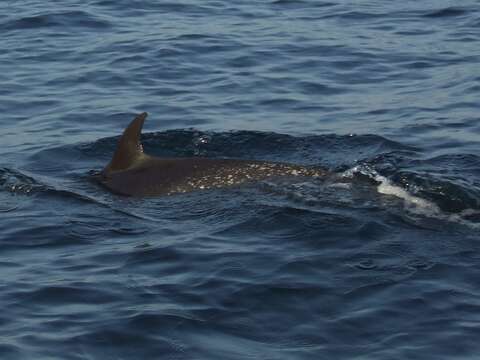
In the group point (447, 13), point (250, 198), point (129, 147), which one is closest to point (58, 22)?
point (447, 13)

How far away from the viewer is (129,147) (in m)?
10.8

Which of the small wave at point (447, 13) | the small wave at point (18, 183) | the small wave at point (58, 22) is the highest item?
the small wave at point (447, 13)

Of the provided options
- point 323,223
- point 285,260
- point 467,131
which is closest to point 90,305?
point 285,260

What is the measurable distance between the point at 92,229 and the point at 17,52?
321 inches

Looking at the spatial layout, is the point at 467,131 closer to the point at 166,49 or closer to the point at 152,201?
the point at 152,201

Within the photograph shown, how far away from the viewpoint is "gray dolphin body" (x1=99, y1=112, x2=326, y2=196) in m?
10.5

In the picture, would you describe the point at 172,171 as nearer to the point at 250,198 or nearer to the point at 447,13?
the point at 250,198

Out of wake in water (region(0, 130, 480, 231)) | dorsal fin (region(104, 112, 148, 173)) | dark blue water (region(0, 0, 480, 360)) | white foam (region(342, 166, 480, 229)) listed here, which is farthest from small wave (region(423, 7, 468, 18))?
dorsal fin (region(104, 112, 148, 173))

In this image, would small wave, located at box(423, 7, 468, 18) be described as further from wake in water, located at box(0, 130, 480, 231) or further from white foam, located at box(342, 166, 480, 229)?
white foam, located at box(342, 166, 480, 229)

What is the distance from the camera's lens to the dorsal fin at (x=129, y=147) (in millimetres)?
10727

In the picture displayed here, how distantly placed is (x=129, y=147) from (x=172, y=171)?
459 mm

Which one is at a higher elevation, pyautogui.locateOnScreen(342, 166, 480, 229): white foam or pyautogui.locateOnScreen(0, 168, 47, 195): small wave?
pyautogui.locateOnScreen(342, 166, 480, 229): white foam

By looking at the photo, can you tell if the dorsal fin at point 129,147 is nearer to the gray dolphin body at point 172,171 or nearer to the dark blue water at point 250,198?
the gray dolphin body at point 172,171

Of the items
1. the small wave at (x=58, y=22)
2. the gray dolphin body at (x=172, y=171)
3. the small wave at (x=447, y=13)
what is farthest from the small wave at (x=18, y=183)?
the small wave at (x=447, y=13)
